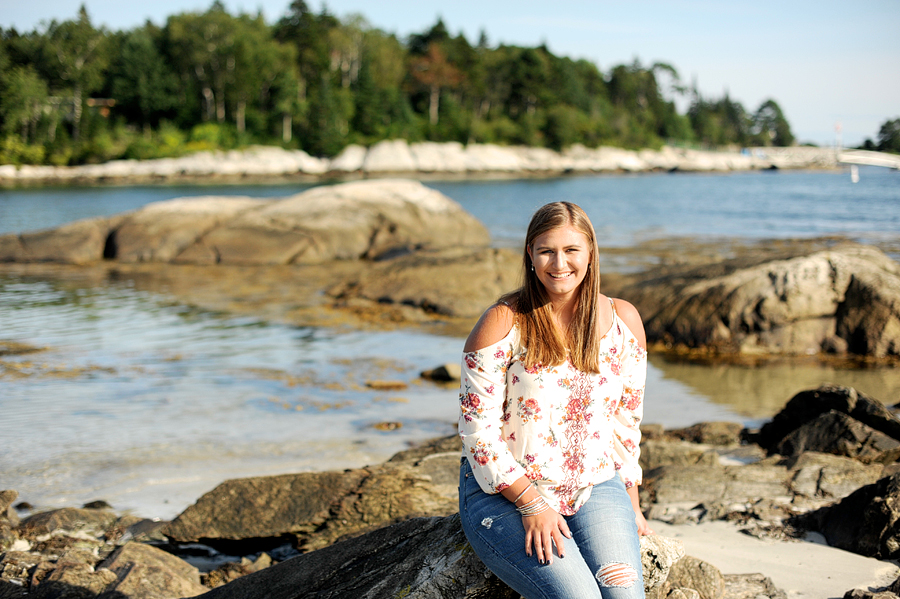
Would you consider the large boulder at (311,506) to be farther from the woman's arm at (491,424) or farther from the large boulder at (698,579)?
the woman's arm at (491,424)

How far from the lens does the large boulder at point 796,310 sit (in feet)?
31.0

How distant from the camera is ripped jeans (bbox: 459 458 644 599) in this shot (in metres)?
2.24

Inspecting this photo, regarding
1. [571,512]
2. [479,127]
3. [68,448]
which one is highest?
[479,127]

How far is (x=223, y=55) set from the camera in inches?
2810

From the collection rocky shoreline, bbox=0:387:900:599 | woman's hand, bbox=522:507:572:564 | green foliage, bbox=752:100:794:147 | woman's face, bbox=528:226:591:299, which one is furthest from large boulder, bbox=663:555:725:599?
green foliage, bbox=752:100:794:147

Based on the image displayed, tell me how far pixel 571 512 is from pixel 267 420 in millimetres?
4914

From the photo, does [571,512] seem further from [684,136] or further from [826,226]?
[684,136]

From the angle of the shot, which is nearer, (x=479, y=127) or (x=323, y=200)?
(x=323, y=200)

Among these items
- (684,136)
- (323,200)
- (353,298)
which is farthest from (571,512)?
(684,136)

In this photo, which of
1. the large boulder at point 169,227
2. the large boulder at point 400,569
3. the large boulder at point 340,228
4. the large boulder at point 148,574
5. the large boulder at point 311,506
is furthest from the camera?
the large boulder at point 169,227

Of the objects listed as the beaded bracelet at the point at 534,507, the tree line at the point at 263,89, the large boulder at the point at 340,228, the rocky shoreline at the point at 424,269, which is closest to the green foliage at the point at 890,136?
the tree line at the point at 263,89

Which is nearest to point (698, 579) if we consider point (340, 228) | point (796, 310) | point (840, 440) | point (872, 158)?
point (840, 440)

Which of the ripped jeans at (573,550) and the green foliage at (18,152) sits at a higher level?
the green foliage at (18,152)

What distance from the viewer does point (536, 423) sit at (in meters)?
2.47
